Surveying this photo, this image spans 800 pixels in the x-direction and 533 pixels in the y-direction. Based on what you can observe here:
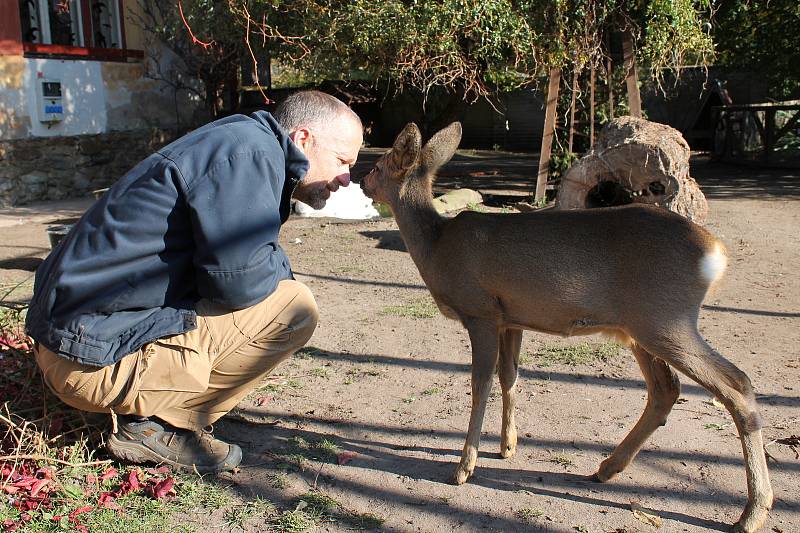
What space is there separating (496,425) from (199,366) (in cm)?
169

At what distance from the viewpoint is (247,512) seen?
3.48m

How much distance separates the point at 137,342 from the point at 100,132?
11.4m

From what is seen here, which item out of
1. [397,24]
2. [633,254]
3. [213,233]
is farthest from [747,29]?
[213,233]

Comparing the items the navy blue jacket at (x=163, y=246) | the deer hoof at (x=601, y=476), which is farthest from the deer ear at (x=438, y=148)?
the deer hoof at (x=601, y=476)

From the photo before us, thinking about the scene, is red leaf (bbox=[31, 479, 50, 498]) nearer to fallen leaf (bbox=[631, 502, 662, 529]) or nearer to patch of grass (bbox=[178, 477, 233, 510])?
patch of grass (bbox=[178, 477, 233, 510])

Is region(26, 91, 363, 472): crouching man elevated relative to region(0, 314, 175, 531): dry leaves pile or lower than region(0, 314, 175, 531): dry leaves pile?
elevated

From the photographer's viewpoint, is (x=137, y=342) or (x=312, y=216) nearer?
(x=137, y=342)

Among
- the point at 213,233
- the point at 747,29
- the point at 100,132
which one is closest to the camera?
the point at 213,233

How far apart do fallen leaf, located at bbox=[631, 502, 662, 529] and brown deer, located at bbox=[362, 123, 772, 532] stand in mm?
240

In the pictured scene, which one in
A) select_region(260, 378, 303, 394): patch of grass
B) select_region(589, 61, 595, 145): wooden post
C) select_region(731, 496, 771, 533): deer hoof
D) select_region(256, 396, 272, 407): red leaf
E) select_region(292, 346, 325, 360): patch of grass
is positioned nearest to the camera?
select_region(731, 496, 771, 533): deer hoof

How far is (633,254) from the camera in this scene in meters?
3.55

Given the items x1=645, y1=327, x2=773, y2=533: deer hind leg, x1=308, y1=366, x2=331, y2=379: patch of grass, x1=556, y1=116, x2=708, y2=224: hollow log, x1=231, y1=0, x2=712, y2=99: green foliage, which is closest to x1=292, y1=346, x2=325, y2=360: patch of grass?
x1=308, y1=366, x2=331, y2=379: patch of grass

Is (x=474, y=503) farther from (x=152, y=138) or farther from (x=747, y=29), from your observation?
(x=747, y=29)

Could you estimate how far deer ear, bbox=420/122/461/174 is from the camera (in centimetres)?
452
